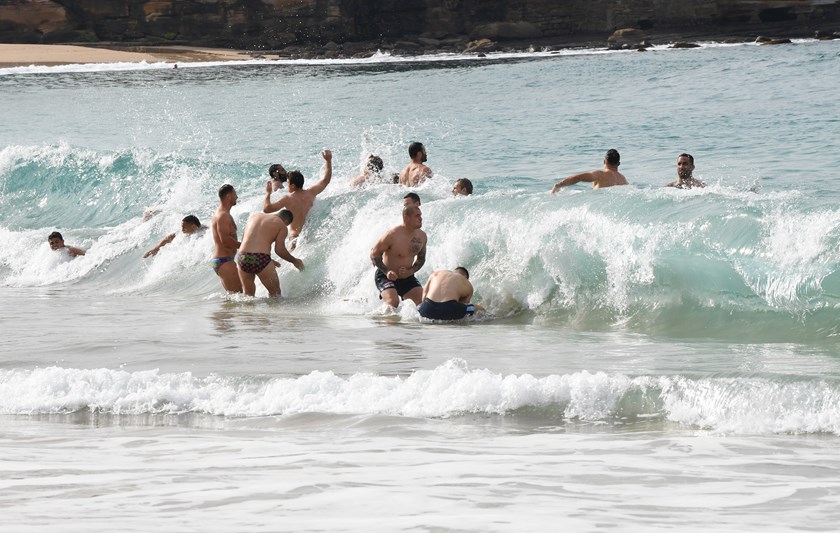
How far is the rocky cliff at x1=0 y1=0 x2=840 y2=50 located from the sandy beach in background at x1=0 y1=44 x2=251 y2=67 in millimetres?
3126

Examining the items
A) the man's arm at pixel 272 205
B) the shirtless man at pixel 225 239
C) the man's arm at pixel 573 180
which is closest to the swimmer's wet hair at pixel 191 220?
the man's arm at pixel 272 205

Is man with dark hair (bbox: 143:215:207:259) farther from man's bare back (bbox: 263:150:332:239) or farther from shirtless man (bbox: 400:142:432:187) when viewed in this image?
shirtless man (bbox: 400:142:432:187)

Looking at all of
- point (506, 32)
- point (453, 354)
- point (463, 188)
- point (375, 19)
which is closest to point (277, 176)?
point (463, 188)

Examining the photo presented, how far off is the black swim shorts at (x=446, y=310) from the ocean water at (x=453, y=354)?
0.12 m

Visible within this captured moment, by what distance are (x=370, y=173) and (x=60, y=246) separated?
4.29 metres

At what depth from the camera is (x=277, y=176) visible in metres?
14.8

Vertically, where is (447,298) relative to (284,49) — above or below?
below

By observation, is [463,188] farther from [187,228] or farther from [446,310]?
[187,228]

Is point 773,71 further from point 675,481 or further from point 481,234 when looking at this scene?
point 675,481

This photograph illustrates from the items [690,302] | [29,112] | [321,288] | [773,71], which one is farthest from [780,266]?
[29,112]

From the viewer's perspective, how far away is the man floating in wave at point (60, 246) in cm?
1542

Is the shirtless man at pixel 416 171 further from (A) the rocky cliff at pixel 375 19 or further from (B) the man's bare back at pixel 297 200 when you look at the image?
(A) the rocky cliff at pixel 375 19

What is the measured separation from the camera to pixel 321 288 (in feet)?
41.4

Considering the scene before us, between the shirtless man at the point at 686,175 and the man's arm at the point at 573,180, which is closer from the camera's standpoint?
the man's arm at the point at 573,180
